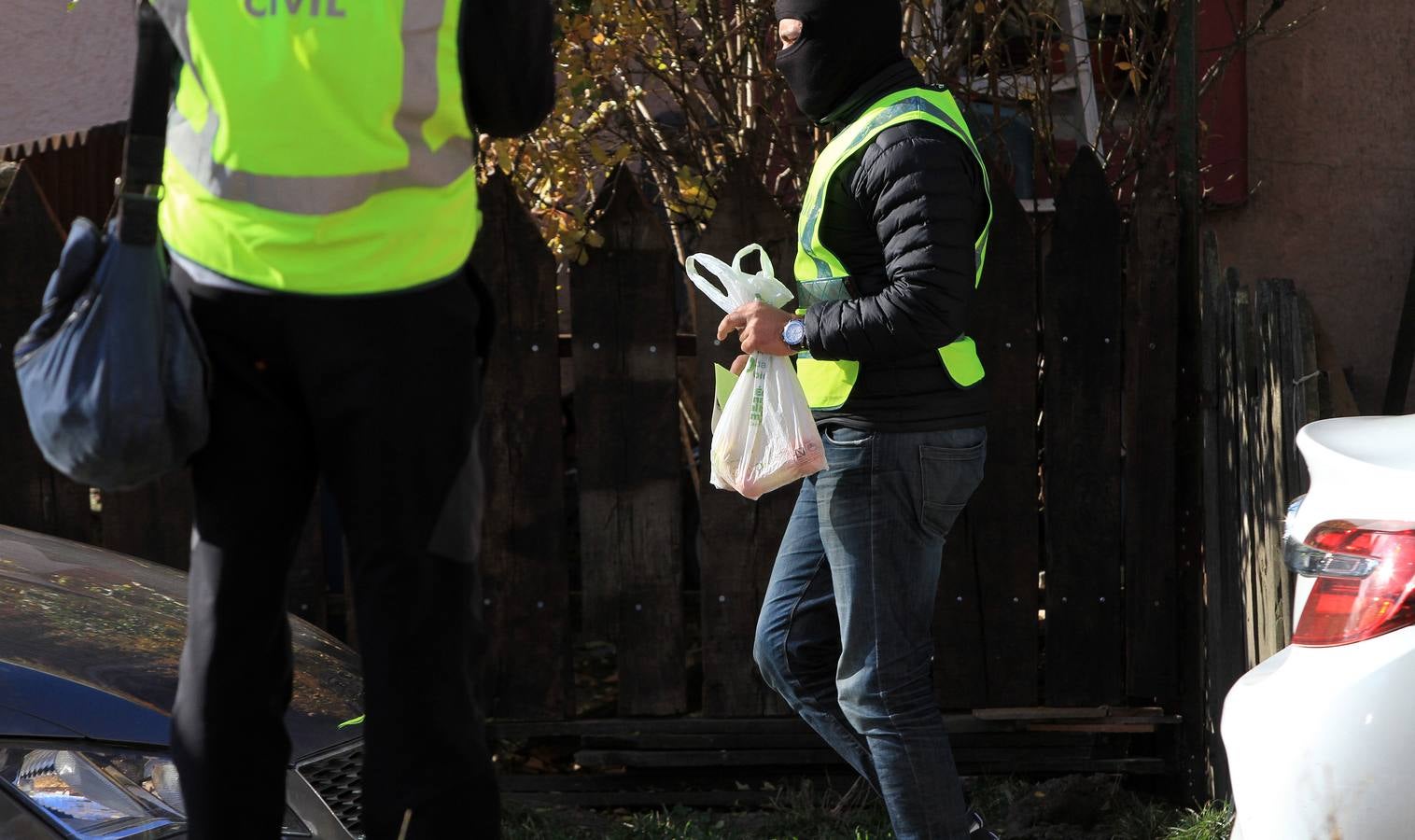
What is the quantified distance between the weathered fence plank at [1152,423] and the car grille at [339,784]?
7.97 feet

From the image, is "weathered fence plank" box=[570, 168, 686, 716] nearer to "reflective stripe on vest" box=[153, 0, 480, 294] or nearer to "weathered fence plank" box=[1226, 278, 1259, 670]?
"weathered fence plank" box=[1226, 278, 1259, 670]

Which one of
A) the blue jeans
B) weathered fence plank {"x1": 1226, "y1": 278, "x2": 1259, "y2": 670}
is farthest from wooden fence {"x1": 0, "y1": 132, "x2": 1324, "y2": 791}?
the blue jeans

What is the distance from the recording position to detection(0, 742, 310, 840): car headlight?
2.23 m

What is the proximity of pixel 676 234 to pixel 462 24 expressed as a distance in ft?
10.7

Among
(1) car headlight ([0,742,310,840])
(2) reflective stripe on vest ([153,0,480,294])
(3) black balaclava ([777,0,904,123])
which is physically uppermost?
(3) black balaclava ([777,0,904,123])

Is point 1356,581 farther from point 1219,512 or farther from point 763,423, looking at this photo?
point 1219,512

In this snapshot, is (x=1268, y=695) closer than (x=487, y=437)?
Yes

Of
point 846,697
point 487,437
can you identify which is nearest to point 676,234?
point 487,437

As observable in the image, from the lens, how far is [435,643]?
185cm

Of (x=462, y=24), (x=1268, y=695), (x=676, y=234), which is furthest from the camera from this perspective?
(x=676, y=234)

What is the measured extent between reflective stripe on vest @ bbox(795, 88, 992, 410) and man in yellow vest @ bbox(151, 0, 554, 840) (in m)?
1.20

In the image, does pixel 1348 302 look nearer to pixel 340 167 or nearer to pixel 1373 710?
pixel 1373 710

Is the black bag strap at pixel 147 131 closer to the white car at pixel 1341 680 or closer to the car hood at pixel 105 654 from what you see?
the car hood at pixel 105 654

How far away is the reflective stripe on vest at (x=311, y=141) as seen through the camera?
1771 millimetres
